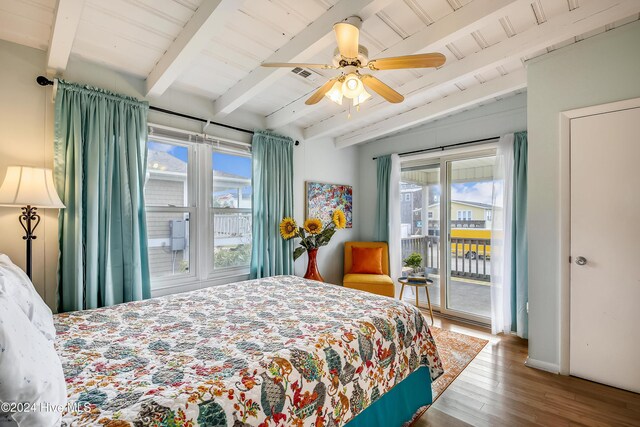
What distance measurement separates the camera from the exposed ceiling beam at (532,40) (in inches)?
75.2

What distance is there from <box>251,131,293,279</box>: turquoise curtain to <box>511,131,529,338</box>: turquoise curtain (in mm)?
2530

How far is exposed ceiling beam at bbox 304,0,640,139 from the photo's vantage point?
1.91 m

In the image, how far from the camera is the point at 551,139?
7.98ft

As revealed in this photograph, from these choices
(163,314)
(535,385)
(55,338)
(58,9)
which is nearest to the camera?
(55,338)

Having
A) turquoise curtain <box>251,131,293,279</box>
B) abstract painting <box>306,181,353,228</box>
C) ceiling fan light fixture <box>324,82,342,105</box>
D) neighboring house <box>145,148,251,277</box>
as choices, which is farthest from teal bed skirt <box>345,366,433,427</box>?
abstract painting <box>306,181,353,228</box>

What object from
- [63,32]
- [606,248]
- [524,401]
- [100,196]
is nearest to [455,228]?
[606,248]

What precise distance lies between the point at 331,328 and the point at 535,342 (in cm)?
204

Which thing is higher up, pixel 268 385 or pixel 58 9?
pixel 58 9

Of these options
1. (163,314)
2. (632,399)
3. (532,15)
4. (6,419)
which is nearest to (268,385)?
(6,419)

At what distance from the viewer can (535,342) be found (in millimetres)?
2506

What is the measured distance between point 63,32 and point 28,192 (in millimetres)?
989

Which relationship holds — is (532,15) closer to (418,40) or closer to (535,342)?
(418,40)

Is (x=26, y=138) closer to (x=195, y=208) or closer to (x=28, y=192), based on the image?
(x=28, y=192)

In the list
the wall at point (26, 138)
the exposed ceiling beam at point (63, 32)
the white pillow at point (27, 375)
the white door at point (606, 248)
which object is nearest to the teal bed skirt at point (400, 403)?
the white pillow at point (27, 375)
